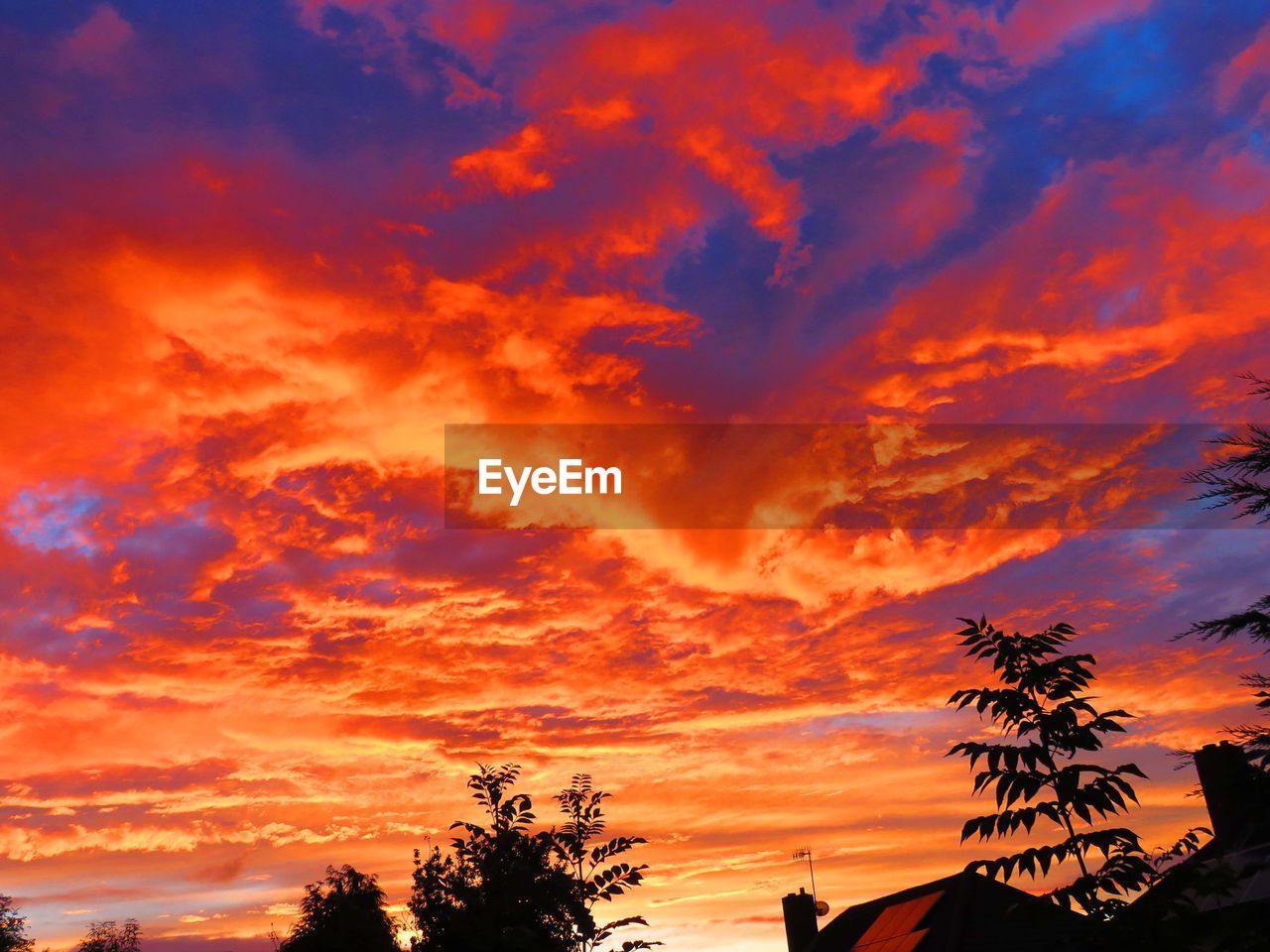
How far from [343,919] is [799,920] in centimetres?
4709

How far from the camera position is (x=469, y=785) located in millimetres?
16391

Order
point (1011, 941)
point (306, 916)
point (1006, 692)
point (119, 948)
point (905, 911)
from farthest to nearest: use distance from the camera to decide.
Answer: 1. point (119, 948)
2. point (306, 916)
3. point (905, 911)
4. point (1011, 941)
5. point (1006, 692)

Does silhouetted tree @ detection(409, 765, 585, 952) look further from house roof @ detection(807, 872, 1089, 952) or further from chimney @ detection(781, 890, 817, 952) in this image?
chimney @ detection(781, 890, 817, 952)

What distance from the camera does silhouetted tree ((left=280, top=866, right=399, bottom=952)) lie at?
241ft

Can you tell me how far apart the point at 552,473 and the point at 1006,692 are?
55.0ft

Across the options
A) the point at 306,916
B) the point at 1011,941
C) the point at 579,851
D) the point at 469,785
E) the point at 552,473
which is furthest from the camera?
the point at 306,916

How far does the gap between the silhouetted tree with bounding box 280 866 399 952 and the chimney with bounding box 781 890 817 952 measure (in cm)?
2978

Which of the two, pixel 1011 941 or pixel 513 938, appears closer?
pixel 513 938

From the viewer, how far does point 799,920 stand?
45906 millimetres

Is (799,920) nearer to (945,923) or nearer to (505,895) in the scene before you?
(945,923)

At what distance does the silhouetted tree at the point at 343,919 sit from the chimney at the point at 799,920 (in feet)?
97.7

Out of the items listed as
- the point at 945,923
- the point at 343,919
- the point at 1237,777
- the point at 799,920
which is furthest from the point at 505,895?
the point at 343,919

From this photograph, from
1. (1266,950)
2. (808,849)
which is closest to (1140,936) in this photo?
(1266,950)

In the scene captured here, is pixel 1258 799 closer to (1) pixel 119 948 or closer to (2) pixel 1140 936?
(2) pixel 1140 936
